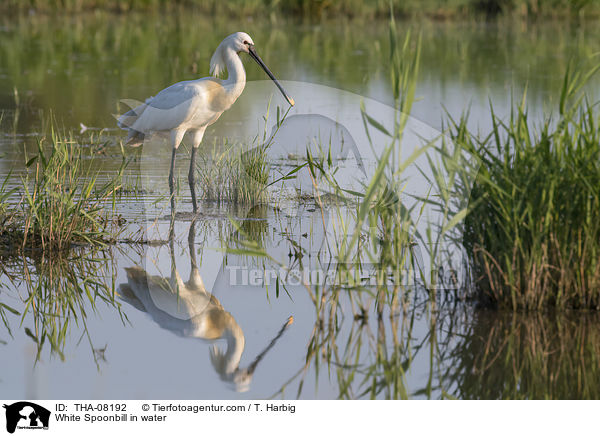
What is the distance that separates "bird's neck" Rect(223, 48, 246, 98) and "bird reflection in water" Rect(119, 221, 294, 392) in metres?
2.35

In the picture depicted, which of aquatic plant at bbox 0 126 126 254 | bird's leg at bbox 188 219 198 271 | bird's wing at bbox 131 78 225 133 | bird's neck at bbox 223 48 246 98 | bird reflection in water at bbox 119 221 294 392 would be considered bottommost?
A: bird reflection in water at bbox 119 221 294 392

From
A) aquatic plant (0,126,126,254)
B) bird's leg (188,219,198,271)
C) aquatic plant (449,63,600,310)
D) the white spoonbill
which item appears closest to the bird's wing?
the white spoonbill

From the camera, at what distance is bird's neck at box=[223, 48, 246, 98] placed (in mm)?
7516

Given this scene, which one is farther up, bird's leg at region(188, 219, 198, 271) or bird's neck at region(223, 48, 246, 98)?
bird's neck at region(223, 48, 246, 98)

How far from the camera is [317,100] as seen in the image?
42.3 ft

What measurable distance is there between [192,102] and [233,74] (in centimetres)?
47

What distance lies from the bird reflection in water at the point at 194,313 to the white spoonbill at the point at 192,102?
2.09 m

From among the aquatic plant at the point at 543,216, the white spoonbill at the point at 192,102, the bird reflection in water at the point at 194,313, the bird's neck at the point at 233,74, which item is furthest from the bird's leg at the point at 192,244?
the aquatic plant at the point at 543,216

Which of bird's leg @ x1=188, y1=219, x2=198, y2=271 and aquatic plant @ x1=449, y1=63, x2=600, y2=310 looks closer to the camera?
aquatic plant @ x1=449, y1=63, x2=600, y2=310

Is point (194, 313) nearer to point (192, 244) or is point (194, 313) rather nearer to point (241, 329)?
point (241, 329)

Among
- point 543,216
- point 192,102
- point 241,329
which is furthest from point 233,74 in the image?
point 543,216

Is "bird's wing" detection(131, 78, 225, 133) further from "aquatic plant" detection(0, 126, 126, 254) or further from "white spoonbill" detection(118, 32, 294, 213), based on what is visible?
"aquatic plant" detection(0, 126, 126, 254)
